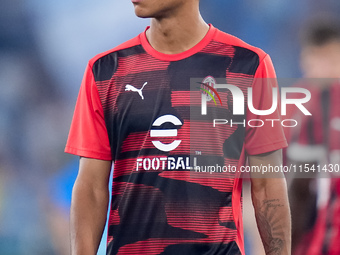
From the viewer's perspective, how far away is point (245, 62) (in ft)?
8.04

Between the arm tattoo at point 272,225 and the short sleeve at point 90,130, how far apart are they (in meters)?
0.62

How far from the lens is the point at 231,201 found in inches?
91.6

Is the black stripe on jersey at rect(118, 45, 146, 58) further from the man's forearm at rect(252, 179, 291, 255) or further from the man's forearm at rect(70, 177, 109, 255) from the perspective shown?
the man's forearm at rect(252, 179, 291, 255)

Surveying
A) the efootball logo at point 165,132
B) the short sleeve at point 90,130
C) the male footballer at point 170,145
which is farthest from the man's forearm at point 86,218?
the efootball logo at point 165,132

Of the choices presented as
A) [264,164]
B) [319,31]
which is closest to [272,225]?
[264,164]

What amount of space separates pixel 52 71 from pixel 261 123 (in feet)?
6.09

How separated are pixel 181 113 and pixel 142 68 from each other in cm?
24

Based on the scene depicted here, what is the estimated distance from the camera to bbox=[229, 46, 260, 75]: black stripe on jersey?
2439 mm

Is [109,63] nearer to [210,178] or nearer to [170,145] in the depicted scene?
[170,145]

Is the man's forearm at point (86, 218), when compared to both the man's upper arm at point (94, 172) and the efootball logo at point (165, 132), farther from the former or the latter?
the efootball logo at point (165, 132)

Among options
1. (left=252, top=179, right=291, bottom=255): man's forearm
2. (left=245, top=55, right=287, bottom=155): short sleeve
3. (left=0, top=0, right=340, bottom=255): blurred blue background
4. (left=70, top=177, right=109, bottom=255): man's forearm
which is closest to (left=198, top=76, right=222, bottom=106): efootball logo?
(left=245, top=55, right=287, bottom=155): short sleeve

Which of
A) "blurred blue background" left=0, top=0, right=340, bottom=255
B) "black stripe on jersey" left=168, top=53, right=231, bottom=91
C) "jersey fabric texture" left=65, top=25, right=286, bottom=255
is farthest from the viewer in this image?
"blurred blue background" left=0, top=0, right=340, bottom=255

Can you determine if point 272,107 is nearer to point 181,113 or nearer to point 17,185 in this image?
point 181,113

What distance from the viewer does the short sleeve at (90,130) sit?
8.02 ft
